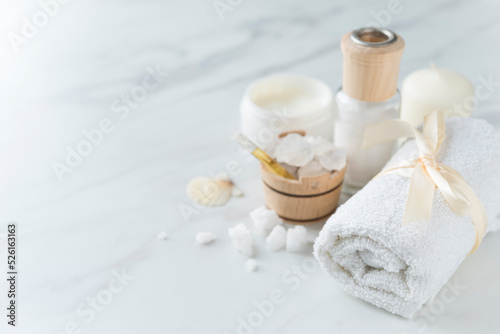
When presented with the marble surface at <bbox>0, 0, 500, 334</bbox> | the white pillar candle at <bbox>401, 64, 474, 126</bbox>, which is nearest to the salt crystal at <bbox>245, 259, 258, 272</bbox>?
the marble surface at <bbox>0, 0, 500, 334</bbox>

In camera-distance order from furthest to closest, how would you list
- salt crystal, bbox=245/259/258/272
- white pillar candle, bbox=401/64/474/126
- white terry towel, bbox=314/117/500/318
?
1. white pillar candle, bbox=401/64/474/126
2. salt crystal, bbox=245/259/258/272
3. white terry towel, bbox=314/117/500/318

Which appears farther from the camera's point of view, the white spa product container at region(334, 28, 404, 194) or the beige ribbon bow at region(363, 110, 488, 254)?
the white spa product container at region(334, 28, 404, 194)

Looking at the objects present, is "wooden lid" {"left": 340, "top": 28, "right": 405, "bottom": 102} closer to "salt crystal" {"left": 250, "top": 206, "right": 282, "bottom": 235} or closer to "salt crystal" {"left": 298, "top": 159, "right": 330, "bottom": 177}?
"salt crystal" {"left": 298, "top": 159, "right": 330, "bottom": 177}

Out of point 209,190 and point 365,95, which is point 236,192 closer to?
point 209,190

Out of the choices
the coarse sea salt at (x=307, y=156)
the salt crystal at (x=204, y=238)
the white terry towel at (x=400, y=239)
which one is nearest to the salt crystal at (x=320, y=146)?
the coarse sea salt at (x=307, y=156)

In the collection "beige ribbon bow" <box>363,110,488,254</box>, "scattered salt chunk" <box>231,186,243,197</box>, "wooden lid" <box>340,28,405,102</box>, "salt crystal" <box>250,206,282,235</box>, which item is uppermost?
"wooden lid" <box>340,28,405,102</box>

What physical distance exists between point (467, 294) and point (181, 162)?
54cm

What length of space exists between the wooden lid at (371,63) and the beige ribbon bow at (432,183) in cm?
7

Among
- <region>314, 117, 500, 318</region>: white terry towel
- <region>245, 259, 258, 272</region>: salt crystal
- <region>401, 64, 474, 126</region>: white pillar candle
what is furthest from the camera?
<region>401, 64, 474, 126</region>: white pillar candle

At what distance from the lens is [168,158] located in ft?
3.79

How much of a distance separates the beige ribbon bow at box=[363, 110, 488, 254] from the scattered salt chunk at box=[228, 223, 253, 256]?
227 millimetres

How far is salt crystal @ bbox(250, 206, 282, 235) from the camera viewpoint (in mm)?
974

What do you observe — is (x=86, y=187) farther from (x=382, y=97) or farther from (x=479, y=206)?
(x=479, y=206)

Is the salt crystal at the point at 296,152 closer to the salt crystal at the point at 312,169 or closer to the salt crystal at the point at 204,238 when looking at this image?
the salt crystal at the point at 312,169
